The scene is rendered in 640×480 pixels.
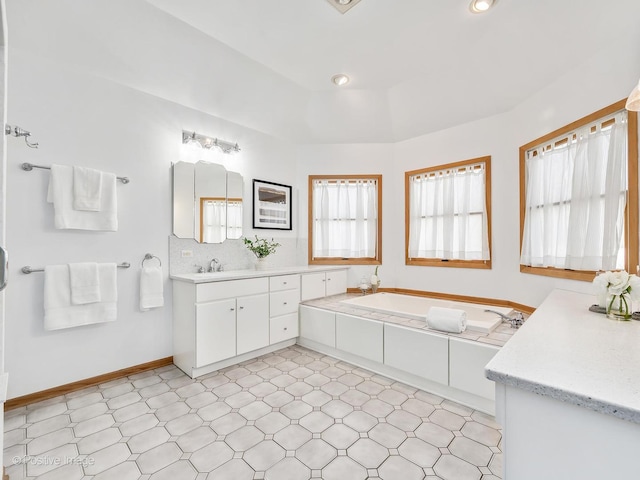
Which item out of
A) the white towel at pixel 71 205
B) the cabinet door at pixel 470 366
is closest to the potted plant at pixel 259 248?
the white towel at pixel 71 205

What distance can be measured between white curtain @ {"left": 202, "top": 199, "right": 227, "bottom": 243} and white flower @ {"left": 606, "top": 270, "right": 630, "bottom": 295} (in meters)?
3.16

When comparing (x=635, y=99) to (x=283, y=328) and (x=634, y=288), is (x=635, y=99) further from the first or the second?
(x=283, y=328)

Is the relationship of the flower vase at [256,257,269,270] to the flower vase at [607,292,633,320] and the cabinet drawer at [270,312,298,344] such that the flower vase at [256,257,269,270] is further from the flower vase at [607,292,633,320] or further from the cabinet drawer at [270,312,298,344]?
the flower vase at [607,292,633,320]

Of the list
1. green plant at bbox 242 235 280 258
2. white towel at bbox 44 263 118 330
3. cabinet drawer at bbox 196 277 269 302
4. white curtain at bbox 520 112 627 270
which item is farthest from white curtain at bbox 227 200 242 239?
white curtain at bbox 520 112 627 270

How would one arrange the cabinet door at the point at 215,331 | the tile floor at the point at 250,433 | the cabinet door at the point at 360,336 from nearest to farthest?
the tile floor at the point at 250,433 < the cabinet door at the point at 215,331 < the cabinet door at the point at 360,336

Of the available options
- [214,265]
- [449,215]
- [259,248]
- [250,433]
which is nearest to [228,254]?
[214,265]

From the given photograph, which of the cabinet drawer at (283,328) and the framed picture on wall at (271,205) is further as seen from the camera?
the framed picture on wall at (271,205)

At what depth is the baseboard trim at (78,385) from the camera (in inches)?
82.0

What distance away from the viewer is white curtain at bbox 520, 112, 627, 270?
2.06 meters

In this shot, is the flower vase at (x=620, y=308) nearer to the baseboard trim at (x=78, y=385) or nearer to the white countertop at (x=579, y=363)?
the white countertop at (x=579, y=363)

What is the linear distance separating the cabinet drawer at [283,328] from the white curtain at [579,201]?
2.46m

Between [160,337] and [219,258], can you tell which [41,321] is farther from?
[219,258]

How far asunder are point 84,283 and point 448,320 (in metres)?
2.88

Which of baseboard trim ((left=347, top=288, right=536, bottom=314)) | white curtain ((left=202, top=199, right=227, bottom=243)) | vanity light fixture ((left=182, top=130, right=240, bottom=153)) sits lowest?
baseboard trim ((left=347, top=288, right=536, bottom=314))
